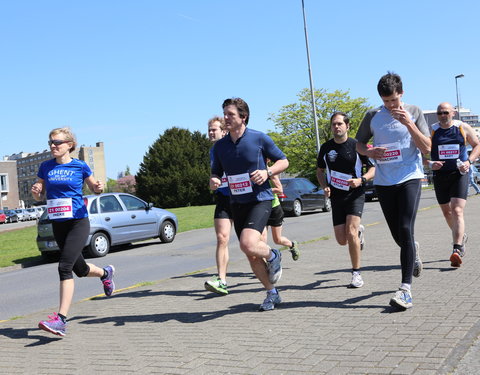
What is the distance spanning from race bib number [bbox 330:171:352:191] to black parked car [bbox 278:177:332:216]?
15662 mm

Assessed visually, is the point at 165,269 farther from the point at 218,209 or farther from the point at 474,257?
the point at 474,257

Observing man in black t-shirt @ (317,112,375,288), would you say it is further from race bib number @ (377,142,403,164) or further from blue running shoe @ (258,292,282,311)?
blue running shoe @ (258,292,282,311)

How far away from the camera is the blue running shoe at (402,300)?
498 centimetres

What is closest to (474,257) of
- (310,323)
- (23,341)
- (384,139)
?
(384,139)

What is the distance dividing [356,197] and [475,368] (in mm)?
3168

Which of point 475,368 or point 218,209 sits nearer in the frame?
point 475,368

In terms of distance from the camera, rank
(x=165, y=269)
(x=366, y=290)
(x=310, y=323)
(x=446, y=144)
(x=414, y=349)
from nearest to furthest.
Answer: (x=414, y=349)
(x=310, y=323)
(x=366, y=290)
(x=446, y=144)
(x=165, y=269)

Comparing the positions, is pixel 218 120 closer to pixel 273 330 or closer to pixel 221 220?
pixel 221 220

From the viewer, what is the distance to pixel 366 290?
6148 millimetres

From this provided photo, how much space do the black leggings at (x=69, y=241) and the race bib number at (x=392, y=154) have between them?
2894 millimetres

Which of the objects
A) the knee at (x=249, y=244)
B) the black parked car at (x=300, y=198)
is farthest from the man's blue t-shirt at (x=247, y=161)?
the black parked car at (x=300, y=198)

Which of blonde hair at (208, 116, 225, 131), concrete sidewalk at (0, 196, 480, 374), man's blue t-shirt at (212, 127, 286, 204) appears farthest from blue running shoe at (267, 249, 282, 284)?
blonde hair at (208, 116, 225, 131)

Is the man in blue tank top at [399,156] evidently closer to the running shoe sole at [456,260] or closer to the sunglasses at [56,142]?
the running shoe sole at [456,260]

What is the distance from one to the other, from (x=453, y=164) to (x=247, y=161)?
Result: 3358mm
